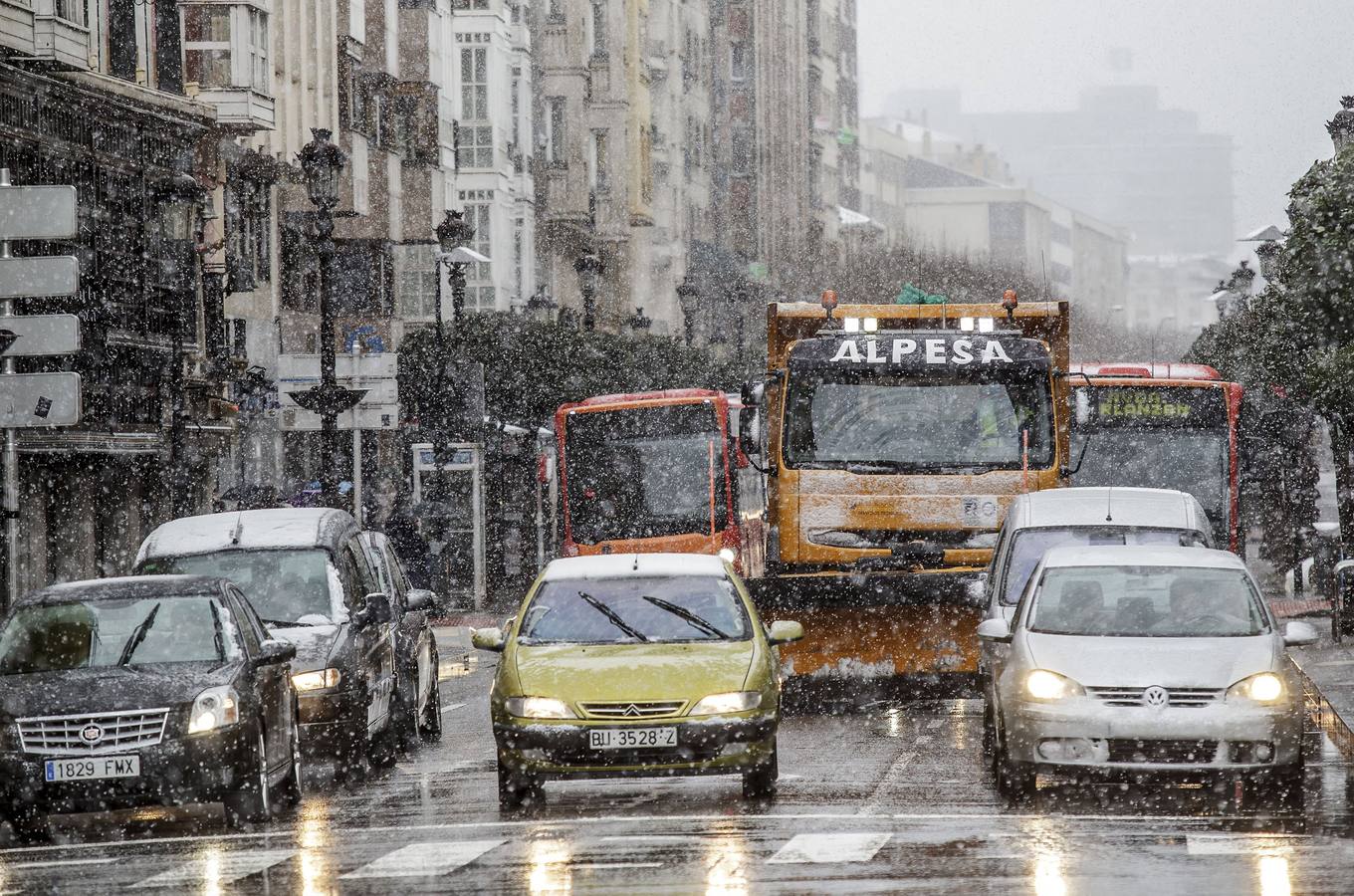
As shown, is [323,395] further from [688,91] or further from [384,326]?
[688,91]

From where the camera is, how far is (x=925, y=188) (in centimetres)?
19762

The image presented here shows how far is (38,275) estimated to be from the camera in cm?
2081

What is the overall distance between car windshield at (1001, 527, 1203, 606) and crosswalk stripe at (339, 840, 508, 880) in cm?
651

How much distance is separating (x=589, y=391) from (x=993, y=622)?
116 ft

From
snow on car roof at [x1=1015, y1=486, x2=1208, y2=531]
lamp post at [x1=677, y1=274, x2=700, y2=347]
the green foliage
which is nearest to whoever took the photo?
snow on car roof at [x1=1015, y1=486, x2=1208, y2=531]

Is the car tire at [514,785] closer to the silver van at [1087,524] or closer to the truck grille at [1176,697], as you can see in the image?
the truck grille at [1176,697]

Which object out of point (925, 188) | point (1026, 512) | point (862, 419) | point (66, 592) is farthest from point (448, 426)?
point (925, 188)

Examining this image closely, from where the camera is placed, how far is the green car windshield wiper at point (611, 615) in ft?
51.0

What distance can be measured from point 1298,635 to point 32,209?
10.9 meters

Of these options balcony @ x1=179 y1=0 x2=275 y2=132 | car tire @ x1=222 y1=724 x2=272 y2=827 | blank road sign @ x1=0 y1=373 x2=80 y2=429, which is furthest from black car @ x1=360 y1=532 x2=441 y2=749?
balcony @ x1=179 y1=0 x2=275 y2=132

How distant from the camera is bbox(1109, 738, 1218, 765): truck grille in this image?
14.0 metres

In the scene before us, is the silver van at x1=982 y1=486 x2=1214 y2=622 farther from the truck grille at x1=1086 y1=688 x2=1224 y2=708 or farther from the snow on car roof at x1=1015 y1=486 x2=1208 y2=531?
the truck grille at x1=1086 y1=688 x2=1224 y2=708

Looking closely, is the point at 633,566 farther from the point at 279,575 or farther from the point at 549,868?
the point at 549,868

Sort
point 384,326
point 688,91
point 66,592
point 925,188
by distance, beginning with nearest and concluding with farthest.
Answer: point 66,592 < point 384,326 < point 688,91 < point 925,188
